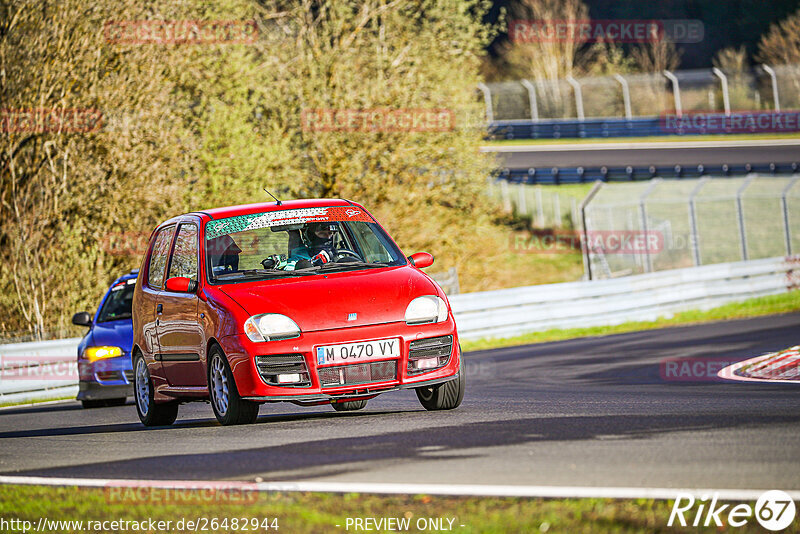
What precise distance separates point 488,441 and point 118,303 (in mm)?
9418

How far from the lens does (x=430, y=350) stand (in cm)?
905

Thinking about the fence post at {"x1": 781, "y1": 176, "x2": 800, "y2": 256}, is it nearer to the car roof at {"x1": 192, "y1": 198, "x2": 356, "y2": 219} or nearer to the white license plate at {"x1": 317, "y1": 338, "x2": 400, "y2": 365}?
the car roof at {"x1": 192, "y1": 198, "x2": 356, "y2": 219}

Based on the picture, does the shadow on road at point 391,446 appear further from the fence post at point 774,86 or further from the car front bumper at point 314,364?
the fence post at point 774,86

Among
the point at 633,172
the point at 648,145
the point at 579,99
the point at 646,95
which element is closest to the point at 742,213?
the point at 633,172

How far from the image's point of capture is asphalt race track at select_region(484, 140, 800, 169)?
140 ft

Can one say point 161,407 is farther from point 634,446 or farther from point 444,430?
point 634,446

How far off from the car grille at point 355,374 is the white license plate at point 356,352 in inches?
1.9

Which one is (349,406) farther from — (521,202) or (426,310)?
(521,202)

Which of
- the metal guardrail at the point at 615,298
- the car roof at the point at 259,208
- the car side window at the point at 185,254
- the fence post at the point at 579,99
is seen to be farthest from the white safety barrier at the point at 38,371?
the fence post at the point at 579,99

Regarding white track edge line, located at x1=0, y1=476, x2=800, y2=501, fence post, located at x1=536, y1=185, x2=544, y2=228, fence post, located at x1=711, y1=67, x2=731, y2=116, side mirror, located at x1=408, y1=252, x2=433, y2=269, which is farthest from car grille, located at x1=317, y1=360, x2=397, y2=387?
fence post, located at x1=711, y1=67, x2=731, y2=116

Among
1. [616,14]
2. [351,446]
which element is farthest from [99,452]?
[616,14]

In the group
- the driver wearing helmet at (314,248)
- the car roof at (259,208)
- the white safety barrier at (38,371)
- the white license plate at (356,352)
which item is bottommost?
the white safety barrier at (38,371)

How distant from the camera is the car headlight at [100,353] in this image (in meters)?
14.7

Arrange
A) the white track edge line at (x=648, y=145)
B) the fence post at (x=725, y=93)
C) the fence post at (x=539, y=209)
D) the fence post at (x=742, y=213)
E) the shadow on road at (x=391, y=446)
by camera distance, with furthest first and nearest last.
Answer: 1. the fence post at (x=725, y=93)
2. the white track edge line at (x=648, y=145)
3. the fence post at (x=539, y=209)
4. the fence post at (x=742, y=213)
5. the shadow on road at (x=391, y=446)
